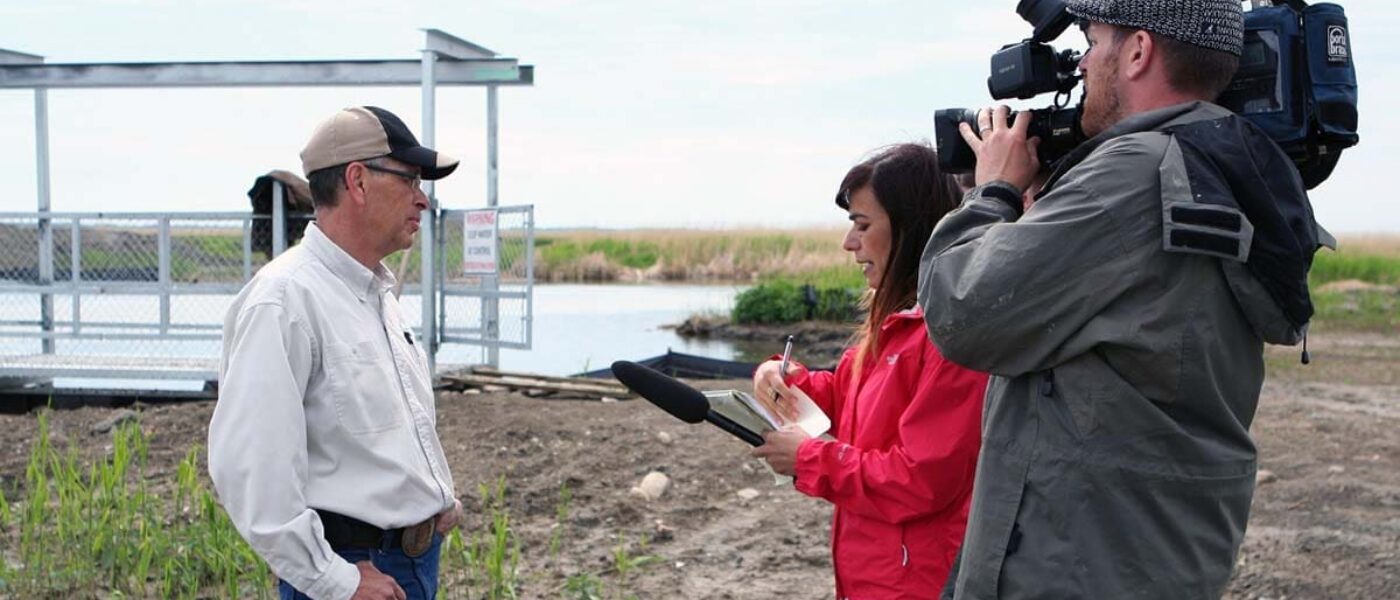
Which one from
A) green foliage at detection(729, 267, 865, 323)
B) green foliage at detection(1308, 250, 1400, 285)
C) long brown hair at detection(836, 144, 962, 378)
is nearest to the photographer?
long brown hair at detection(836, 144, 962, 378)

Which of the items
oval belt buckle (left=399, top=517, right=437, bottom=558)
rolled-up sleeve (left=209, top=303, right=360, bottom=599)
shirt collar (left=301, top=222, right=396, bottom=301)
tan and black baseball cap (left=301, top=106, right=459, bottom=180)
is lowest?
oval belt buckle (left=399, top=517, right=437, bottom=558)

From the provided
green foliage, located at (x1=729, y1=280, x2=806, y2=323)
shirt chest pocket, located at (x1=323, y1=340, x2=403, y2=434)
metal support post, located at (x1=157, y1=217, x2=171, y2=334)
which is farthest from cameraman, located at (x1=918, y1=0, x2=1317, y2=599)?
green foliage, located at (x1=729, y1=280, x2=806, y2=323)

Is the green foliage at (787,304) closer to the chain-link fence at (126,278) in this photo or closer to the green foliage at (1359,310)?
the green foliage at (1359,310)

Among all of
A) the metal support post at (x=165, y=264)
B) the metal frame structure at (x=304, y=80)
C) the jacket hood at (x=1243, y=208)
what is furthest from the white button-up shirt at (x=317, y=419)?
the metal support post at (x=165, y=264)

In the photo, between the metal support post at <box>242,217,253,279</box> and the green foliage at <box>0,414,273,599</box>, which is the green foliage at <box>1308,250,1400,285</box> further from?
the green foliage at <box>0,414,273,599</box>

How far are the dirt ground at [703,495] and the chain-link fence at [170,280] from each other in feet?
3.50

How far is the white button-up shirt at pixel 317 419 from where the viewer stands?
2625 mm

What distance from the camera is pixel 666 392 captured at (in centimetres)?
273

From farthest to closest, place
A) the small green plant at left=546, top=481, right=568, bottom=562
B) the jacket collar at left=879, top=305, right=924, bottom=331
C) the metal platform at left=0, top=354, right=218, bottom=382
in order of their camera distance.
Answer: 1. the metal platform at left=0, top=354, right=218, bottom=382
2. the small green plant at left=546, top=481, right=568, bottom=562
3. the jacket collar at left=879, top=305, right=924, bottom=331

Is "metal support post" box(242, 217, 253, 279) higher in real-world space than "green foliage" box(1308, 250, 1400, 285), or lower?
higher

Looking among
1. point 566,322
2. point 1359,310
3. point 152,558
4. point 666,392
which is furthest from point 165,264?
point 1359,310

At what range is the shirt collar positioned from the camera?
2918 millimetres

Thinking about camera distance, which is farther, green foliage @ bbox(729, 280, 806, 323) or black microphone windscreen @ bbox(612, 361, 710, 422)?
green foliage @ bbox(729, 280, 806, 323)

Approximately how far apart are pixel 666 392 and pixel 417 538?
26.0 inches
